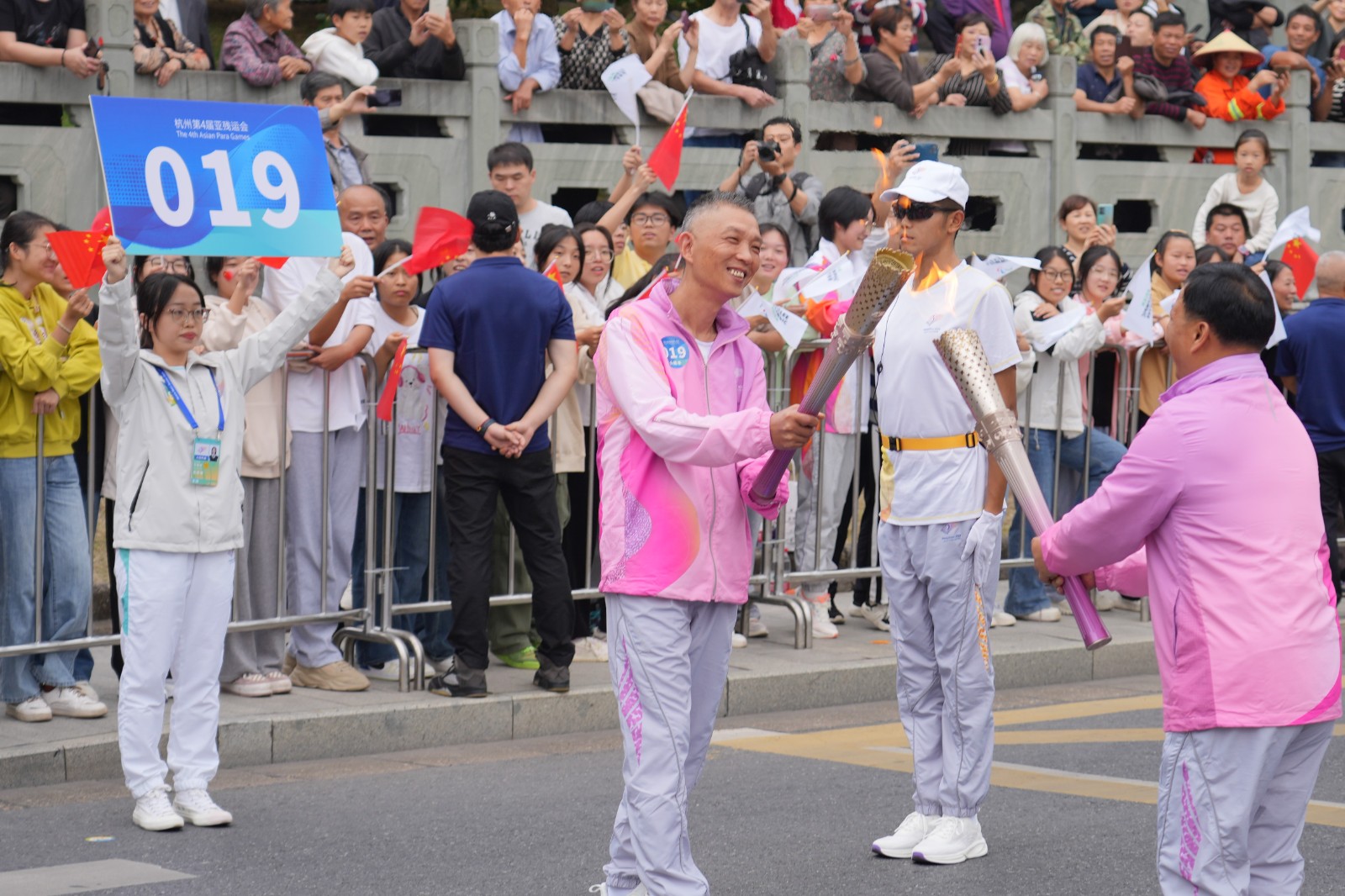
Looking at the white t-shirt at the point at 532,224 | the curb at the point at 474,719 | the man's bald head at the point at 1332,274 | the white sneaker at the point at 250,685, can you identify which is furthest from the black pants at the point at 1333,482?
the white sneaker at the point at 250,685

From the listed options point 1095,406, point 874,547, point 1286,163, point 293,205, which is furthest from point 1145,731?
point 1286,163

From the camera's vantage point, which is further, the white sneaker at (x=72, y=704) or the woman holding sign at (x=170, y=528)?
the white sneaker at (x=72, y=704)

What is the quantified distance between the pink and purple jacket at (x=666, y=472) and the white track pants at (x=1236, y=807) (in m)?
1.24

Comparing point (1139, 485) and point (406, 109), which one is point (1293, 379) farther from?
point (1139, 485)

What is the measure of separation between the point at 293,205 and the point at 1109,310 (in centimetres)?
490

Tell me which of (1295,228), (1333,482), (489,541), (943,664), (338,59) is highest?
(338,59)

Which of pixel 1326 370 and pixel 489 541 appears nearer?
pixel 489 541

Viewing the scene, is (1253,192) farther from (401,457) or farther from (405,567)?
(405,567)

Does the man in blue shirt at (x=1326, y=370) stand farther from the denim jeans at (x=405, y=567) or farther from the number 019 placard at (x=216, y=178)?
the number 019 placard at (x=216, y=178)

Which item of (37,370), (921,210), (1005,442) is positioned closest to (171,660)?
(37,370)

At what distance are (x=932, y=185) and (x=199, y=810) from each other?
3.26 metres

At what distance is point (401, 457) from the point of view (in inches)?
350

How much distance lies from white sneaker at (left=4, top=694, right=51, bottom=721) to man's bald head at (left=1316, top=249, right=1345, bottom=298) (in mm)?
7597

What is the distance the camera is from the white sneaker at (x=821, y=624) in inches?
401
